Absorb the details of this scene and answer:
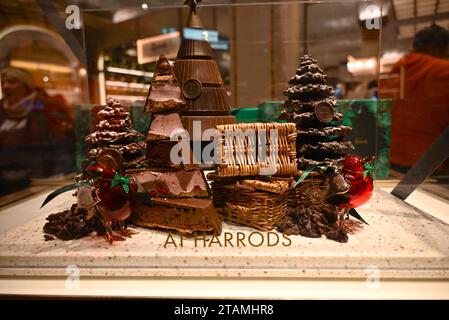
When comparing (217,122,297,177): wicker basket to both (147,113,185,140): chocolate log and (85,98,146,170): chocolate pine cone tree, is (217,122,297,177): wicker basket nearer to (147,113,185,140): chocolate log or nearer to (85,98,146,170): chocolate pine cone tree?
(147,113,185,140): chocolate log

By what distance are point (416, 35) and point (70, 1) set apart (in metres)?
1.93

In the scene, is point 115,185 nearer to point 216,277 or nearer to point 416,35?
point 216,277

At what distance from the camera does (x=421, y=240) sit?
137 cm

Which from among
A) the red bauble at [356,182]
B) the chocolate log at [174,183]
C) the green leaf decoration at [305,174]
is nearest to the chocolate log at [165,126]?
the chocolate log at [174,183]

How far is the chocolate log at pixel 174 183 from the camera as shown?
1.46 metres

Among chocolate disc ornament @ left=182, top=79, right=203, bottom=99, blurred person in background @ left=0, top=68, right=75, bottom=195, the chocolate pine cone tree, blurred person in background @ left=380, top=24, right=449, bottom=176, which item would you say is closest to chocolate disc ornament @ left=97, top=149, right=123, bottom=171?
the chocolate pine cone tree

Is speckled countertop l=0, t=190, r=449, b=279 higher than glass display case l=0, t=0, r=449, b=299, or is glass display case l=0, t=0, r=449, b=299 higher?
glass display case l=0, t=0, r=449, b=299

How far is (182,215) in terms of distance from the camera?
1400 mm

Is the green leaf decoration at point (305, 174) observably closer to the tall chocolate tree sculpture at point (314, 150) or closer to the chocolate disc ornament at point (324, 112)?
the tall chocolate tree sculpture at point (314, 150)

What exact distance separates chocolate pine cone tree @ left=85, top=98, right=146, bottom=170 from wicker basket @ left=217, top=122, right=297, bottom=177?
0.47 m

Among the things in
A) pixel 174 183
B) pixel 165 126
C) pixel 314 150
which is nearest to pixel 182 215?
pixel 174 183

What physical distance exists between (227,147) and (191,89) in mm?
461

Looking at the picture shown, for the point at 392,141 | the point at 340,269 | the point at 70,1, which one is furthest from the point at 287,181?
the point at 70,1

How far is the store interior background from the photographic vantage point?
194 centimetres
